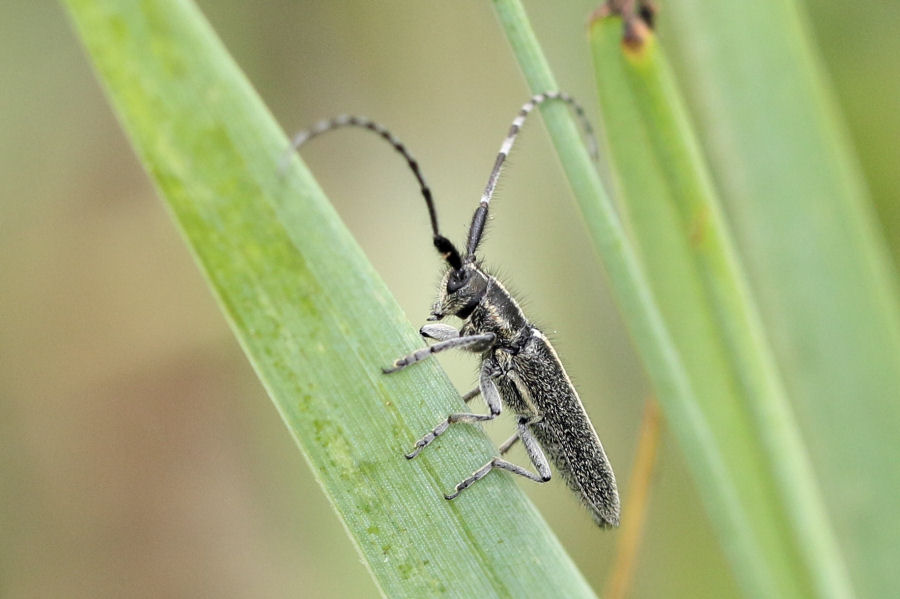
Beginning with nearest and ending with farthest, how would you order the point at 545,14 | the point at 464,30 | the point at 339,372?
the point at 339,372 → the point at 545,14 → the point at 464,30

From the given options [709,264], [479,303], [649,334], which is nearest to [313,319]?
[649,334]

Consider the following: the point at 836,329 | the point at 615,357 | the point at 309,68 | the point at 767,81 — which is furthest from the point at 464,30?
the point at 836,329

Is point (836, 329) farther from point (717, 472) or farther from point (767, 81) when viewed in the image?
point (717, 472)

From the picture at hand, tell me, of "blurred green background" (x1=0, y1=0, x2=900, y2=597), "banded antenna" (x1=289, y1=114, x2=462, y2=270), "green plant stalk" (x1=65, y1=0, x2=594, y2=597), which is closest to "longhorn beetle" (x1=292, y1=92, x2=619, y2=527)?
"banded antenna" (x1=289, y1=114, x2=462, y2=270)

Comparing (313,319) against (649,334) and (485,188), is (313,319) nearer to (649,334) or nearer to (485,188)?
(649,334)

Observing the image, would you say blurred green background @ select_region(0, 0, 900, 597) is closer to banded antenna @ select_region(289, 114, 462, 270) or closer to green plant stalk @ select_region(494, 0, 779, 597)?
banded antenna @ select_region(289, 114, 462, 270)
